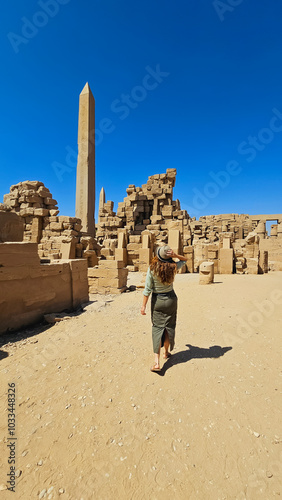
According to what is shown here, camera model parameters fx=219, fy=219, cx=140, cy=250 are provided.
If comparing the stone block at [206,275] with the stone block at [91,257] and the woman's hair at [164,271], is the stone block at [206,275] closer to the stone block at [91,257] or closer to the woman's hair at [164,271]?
the woman's hair at [164,271]

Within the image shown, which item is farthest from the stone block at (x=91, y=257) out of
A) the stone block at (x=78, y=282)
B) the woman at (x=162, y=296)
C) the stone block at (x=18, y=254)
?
the woman at (x=162, y=296)

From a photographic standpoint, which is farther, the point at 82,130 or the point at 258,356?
the point at 82,130

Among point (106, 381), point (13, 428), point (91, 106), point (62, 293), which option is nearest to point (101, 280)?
point (62, 293)

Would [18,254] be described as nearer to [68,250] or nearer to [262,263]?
[68,250]

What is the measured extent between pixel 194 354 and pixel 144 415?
1.26m

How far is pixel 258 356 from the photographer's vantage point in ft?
9.94

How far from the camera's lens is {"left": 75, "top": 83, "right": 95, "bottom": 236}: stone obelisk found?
14.8 meters

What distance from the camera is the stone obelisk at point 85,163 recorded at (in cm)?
1476

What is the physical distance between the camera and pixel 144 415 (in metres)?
2.11

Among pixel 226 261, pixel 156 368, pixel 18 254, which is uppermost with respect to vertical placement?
pixel 18 254

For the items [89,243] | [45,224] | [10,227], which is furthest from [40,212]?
[10,227]

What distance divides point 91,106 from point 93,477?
17725mm

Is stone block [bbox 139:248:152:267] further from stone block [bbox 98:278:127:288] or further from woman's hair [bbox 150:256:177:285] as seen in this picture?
woman's hair [bbox 150:256:177:285]

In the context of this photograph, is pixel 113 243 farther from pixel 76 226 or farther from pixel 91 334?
pixel 91 334
